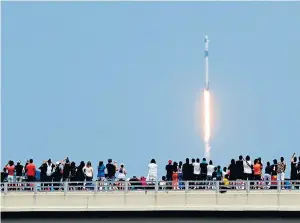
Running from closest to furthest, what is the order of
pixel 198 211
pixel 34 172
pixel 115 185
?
pixel 198 211 < pixel 115 185 < pixel 34 172

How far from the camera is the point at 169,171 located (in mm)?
43375

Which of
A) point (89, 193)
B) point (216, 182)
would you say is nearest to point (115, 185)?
point (89, 193)

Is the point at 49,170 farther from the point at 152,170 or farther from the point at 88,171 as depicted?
the point at 152,170

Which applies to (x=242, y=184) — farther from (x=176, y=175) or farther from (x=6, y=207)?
(x=6, y=207)

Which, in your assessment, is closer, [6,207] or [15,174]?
[6,207]

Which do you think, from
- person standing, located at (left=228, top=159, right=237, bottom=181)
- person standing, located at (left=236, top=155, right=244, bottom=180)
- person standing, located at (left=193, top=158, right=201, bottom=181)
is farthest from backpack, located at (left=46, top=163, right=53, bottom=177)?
person standing, located at (left=236, top=155, right=244, bottom=180)

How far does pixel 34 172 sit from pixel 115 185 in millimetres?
5105

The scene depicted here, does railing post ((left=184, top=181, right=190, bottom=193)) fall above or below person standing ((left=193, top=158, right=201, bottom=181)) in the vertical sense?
below

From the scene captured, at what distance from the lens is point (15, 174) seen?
44.2 m

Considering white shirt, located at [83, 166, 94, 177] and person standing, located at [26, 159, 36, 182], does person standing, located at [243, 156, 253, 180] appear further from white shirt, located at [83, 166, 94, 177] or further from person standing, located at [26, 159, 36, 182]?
person standing, located at [26, 159, 36, 182]

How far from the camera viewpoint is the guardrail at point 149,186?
38.0 metres

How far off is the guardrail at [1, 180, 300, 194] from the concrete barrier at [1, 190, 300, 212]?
31 centimetres

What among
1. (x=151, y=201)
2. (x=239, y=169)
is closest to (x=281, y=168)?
(x=239, y=169)

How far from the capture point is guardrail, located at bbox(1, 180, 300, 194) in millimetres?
38031
